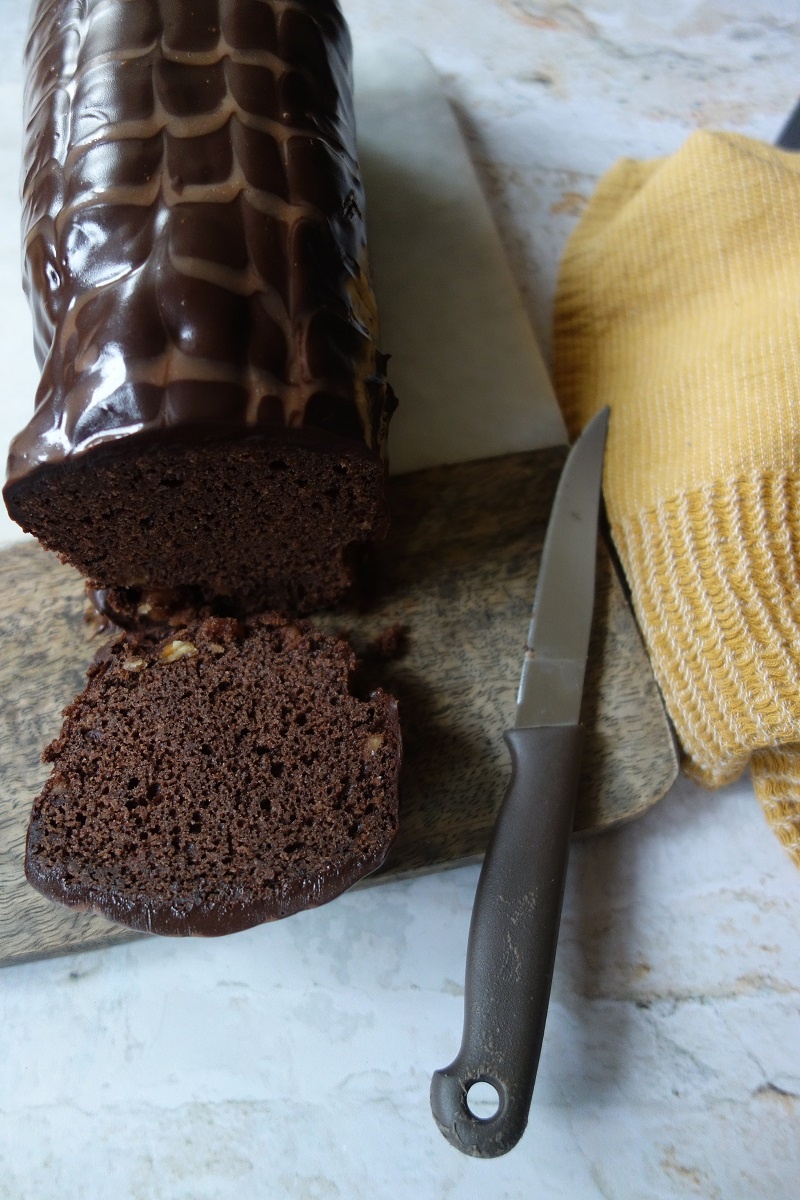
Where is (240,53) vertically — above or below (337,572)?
above

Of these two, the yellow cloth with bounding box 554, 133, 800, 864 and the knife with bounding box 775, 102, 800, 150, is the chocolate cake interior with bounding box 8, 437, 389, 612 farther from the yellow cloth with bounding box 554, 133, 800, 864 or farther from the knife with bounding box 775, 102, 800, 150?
the knife with bounding box 775, 102, 800, 150

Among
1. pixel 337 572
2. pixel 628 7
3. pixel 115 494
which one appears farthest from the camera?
pixel 628 7

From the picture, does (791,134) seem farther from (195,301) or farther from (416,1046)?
(416,1046)

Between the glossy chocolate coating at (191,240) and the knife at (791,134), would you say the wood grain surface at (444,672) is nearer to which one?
the glossy chocolate coating at (191,240)

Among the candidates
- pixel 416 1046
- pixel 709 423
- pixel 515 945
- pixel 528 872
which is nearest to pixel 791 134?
pixel 709 423

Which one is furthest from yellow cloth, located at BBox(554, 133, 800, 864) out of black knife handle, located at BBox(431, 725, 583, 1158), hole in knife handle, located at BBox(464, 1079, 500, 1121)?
hole in knife handle, located at BBox(464, 1079, 500, 1121)

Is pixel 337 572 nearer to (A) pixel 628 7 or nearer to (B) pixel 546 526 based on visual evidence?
(B) pixel 546 526

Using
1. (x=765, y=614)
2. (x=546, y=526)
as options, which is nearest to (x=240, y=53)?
(x=546, y=526)
